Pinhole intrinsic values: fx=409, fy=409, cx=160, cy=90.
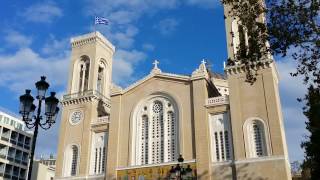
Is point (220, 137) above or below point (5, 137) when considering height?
below

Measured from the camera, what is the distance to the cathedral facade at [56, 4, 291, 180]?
105ft

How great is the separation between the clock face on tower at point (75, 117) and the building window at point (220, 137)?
534 inches

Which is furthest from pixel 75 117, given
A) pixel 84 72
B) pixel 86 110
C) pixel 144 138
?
pixel 144 138

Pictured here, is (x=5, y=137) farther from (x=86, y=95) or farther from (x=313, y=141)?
(x=313, y=141)

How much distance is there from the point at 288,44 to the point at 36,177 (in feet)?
176

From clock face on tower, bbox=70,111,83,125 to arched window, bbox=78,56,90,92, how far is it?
289 centimetres

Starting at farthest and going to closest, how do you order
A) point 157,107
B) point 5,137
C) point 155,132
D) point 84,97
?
point 5,137 < point 84,97 < point 157,107 < point 155,132

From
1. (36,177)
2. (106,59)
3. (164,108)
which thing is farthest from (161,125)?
(36,177)

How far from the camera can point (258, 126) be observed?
107 ft

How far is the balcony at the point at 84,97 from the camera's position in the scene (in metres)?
41.0

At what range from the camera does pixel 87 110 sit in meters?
40.5

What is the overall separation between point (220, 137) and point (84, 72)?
678 inches

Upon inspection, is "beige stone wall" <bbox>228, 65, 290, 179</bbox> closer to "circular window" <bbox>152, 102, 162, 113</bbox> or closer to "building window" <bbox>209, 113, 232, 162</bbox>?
"building window" <bbox>209, 113, 232, 162</bbox>

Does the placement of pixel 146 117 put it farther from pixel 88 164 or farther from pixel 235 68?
pixel 235 68
